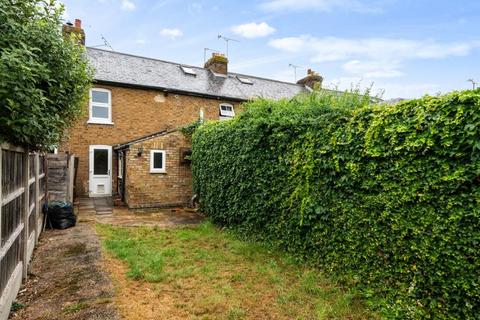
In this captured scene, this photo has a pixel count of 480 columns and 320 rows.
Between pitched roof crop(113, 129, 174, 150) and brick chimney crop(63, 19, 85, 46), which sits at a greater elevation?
brick chimney crop(63, 19, 85, 46)

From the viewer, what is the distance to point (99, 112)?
12.9 m

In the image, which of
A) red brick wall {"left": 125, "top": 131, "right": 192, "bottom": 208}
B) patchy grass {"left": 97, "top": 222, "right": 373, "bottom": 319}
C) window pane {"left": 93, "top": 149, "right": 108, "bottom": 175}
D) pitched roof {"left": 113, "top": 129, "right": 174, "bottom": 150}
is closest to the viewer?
patchy grass {"left": 97, "top": 222, "right": 373, "bottom": 319}

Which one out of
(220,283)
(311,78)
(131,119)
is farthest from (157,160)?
(311,78)

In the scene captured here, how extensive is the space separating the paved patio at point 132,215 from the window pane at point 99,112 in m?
3.90

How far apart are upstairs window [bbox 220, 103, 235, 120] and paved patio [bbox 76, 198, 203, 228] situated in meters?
6.47

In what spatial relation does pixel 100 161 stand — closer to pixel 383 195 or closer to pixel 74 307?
pixel 74 307

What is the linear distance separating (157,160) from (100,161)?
339 centimetres

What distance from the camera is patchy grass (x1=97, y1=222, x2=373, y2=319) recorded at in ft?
11.5

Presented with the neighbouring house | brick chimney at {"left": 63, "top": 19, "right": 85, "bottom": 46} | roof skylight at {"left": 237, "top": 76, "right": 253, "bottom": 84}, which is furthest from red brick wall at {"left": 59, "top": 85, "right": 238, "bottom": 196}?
roof skylight at {"left": 237, "top": 76, "right": 253, "bottom": 84}

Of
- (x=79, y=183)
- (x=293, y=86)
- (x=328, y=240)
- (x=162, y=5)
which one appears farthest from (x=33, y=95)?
(x=293, y=86)

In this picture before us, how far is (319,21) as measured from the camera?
9750 mm

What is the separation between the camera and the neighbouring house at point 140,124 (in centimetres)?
1137

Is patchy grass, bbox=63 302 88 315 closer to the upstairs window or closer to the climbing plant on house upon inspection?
the climbing plant on house

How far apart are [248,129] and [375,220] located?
3583mm
